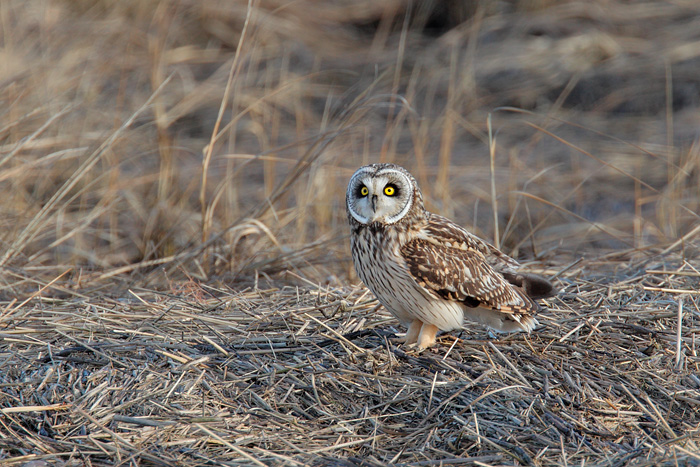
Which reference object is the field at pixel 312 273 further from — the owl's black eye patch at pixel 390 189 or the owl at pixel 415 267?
the owl's black eye patch at pixel 390 189

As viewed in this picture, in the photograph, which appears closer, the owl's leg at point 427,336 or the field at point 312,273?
the field at point 312,273

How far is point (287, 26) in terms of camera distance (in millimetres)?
10766

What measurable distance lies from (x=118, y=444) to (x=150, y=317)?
3.89ft

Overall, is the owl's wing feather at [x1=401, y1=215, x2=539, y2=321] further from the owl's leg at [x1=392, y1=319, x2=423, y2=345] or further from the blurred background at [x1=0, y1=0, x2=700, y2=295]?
the blurred background at [x1=0, y1=0, x2=700, y2=295]

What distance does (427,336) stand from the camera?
3.50 metres

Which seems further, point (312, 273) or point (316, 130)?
point (316, 130)

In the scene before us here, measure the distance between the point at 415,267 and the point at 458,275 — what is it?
0.23m

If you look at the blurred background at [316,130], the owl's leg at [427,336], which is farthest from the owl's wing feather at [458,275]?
the blurred background at [316,130]

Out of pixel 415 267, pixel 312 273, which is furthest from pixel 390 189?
pixel 312 273

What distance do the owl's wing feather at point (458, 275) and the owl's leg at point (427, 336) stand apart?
169mm

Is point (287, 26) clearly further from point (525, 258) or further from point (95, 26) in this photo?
point (525, 258)

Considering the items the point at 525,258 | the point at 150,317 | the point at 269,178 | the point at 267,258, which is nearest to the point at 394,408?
the point at 150,317

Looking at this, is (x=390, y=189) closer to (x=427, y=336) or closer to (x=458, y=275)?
(x=458, y=275)

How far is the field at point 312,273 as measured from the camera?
2.91 metres
